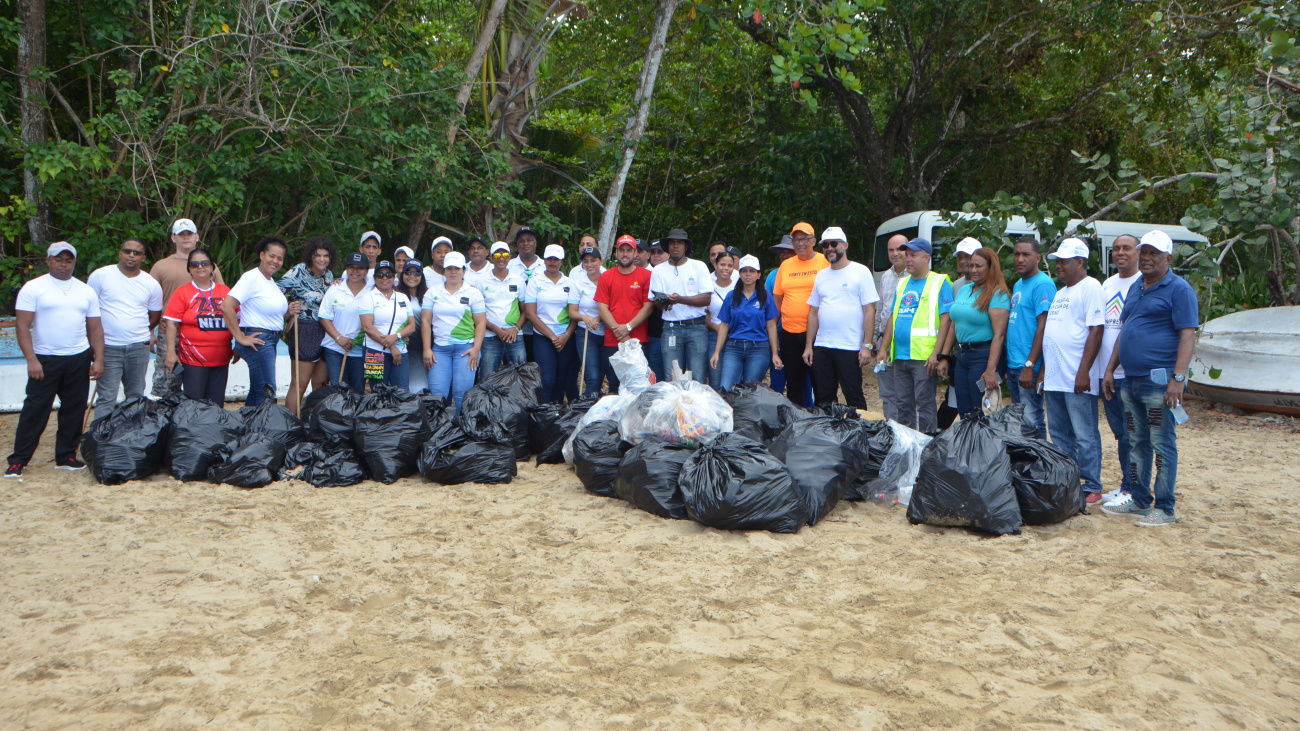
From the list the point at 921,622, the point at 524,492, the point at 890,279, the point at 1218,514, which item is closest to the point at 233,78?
the point at 524,492

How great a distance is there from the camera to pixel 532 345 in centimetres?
732

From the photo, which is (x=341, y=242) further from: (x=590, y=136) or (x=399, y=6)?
(x=590, y=136)

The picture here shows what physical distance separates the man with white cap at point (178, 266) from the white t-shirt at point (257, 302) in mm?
304

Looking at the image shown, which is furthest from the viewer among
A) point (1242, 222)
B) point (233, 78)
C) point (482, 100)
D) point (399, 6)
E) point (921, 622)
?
point (482, 100)

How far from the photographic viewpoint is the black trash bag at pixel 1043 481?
177 inches

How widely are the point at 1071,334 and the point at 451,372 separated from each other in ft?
14.2

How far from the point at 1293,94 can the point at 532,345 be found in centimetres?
762

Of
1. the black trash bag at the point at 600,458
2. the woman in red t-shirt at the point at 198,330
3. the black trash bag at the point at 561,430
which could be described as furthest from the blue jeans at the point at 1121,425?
the woman in red t-shirt at the point at 198,330

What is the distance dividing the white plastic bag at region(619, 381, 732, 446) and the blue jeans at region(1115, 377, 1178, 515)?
2.17 meters

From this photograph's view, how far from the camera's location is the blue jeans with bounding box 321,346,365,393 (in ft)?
21.6

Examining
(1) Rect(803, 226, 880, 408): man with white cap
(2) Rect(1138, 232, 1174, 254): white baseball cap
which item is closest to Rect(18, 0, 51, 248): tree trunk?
(1) Rect(803, 226, 880, 408): man with white cap

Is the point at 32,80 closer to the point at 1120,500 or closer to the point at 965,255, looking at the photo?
the point at 965,255

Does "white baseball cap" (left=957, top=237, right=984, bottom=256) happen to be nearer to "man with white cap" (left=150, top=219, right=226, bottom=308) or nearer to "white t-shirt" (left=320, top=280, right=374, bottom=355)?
"white t-shirt" (left=320, top=280, right=374, bottom=355)

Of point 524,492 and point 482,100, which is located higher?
point 482,100
